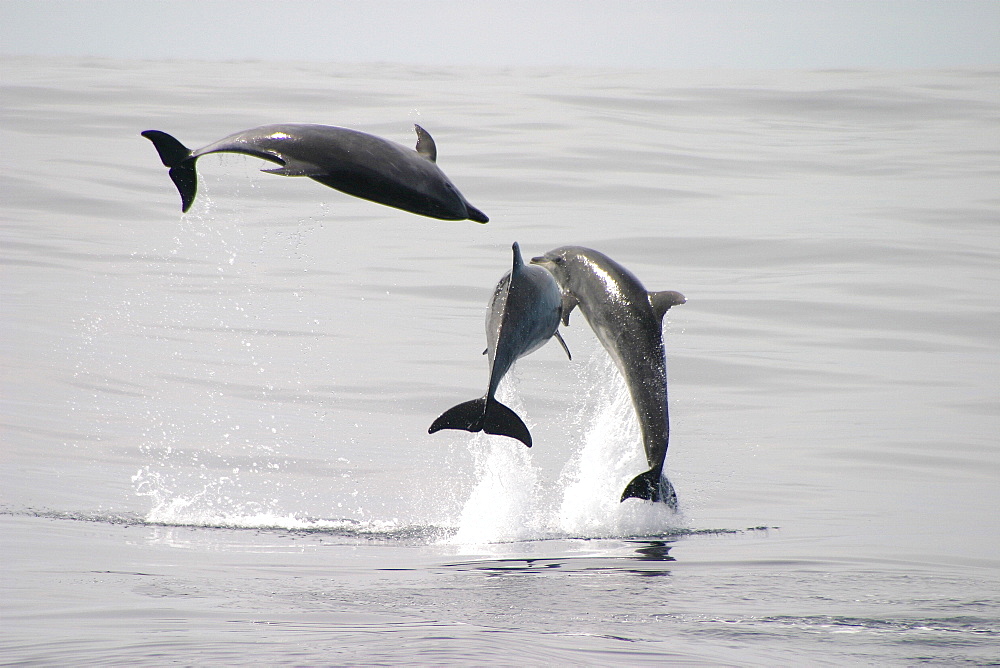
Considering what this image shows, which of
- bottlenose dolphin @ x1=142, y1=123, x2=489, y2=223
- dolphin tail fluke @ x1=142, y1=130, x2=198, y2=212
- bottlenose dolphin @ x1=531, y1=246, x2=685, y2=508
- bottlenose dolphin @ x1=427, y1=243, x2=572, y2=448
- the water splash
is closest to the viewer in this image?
bottlenose dolphin @ x1=142, y1=123, x2=489, y2=223

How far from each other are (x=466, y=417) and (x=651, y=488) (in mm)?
1742

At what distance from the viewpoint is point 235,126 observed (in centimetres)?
3762

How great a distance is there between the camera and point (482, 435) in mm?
13664

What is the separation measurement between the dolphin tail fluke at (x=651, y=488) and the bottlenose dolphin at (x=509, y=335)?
1241mm

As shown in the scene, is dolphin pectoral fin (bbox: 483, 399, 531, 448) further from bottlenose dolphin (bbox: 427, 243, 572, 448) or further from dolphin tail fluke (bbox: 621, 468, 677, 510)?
dolphin tail fluke (bbox: 621, 468, 677, 510)

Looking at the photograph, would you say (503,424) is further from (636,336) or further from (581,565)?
(636,336)

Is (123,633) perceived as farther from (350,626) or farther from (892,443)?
(892,443)

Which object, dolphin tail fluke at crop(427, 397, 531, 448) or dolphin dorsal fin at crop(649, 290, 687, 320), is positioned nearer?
dolphin tail fluke at crop(427, 397, 531, 448)

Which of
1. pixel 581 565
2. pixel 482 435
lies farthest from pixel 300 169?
pixel 482 435

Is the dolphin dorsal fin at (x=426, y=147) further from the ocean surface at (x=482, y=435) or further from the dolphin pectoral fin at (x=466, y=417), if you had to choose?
the ocean surface at (x=482, y=435)

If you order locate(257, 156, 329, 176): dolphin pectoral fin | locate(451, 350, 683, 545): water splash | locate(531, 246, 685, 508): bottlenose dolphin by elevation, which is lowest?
locate(451, 350, 683, 545): water splash

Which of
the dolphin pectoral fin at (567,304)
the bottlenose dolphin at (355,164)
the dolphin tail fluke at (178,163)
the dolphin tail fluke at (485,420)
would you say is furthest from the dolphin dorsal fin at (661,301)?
the dolphin tail fluke at (178,163)

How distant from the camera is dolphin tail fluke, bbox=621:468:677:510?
377 inches

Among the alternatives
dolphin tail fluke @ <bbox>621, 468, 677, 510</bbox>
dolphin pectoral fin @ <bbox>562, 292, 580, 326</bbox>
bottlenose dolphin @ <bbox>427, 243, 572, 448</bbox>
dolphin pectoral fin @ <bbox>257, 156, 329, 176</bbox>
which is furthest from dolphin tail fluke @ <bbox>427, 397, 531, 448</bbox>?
dolphin pectoral fin @ <bbox>257, 156, 329, 176</bbox>
